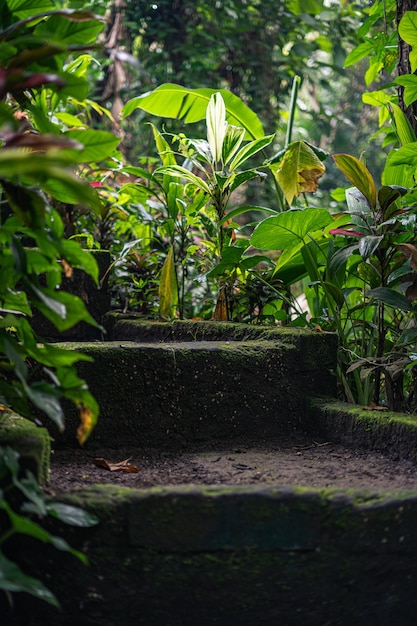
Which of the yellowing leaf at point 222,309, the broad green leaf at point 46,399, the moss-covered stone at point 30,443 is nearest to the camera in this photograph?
the broad green leaf at point 46,399

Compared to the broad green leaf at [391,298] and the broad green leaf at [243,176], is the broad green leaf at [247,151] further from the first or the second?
the broad green leaf at [391,298]

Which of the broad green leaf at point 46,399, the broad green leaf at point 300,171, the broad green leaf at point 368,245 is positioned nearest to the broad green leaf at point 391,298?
the broad green leaf at point 368,245

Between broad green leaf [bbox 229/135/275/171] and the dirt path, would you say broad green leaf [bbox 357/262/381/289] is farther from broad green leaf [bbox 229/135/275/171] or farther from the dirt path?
broad green leaf [bbox 229/135/275/171]

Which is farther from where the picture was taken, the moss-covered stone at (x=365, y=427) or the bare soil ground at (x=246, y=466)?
the moss-covered stone at (x=365, y=427)

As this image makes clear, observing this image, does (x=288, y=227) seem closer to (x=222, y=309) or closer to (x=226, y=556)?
(x=222, y=309)

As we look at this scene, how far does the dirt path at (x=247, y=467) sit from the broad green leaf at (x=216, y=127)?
1153 millimetres

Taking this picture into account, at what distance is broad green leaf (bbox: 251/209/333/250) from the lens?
2115 mm

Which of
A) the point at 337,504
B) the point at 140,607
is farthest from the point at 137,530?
the point at 337,504

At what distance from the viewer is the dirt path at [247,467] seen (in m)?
1.55

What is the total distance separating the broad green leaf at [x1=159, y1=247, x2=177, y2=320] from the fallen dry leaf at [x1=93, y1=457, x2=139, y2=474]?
2.88 feet

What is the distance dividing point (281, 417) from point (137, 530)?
863 mm

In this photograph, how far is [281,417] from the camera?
6.73 ft

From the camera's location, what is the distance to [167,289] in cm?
251

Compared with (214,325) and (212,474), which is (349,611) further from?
(214,325)
